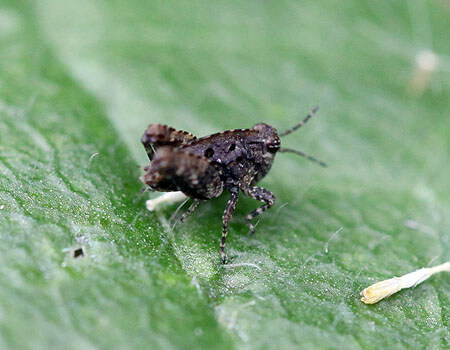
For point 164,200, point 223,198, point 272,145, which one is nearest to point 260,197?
point 223,198

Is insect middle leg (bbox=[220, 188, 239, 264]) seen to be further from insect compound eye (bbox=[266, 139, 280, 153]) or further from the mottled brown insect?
insect compound eye (bbox=[266, 139, 280, 153])

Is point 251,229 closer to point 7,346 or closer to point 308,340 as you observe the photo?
point 308,340

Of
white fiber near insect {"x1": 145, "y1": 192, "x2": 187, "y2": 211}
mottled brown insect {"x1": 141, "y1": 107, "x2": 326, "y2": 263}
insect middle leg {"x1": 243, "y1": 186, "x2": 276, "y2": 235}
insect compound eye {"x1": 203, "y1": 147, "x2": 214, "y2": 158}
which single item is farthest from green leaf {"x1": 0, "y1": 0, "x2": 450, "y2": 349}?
insect compound eye {"x1": 203, "y1": 147, "x2": 214, "y2": 158}

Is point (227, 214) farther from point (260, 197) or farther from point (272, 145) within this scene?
point (272, 145)

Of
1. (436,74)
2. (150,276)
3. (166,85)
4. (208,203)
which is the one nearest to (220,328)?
(150,276)

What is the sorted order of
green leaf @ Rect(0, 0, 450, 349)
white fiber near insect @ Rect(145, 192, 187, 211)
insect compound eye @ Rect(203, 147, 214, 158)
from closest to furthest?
green leaf @ Rect(0, 0, 450, 349)
white fiber near insect @ Rect(145, 192, 187, 211)
insect compound eye @ Rect(203, 147, 214, 158)
